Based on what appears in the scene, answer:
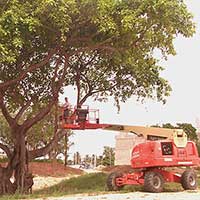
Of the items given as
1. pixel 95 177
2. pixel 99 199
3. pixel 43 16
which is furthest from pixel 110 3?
pixel 95 177

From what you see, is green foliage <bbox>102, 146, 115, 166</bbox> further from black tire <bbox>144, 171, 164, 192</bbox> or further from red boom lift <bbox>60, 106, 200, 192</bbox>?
black tire <bbox>144, 171, 164, 192</bbox>

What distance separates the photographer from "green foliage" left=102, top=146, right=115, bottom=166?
52.5 m

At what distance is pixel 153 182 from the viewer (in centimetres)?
1788

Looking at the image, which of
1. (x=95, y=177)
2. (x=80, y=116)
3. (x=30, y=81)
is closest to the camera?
(x=80, y=116)

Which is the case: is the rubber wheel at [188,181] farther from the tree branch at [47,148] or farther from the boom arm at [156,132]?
the tree branch at [47,148]

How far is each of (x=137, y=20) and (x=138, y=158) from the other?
19.1 feet

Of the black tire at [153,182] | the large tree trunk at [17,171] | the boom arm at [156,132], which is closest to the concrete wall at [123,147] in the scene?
the large tree trunk at [17,171]

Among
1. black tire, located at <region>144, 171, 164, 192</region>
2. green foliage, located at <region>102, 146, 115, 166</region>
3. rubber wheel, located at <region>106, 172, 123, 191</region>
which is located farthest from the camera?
green foliage, located at <region>102, 146, 115, 166</region>

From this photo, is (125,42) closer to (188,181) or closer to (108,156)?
(188,181)

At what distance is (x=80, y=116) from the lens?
66.2 ft

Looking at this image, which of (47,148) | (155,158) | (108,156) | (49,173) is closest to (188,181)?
(155,158)

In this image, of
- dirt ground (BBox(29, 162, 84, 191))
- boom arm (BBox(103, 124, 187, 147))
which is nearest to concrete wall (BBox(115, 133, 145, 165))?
dirt ground (BBox(29, 162, 84, 191))

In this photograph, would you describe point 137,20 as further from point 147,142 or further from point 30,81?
point 30,81

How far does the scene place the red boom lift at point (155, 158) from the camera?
18.3m
